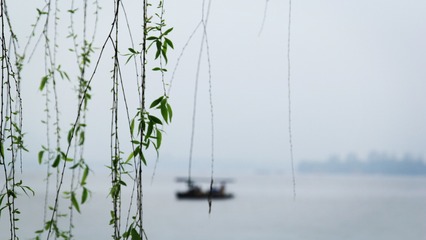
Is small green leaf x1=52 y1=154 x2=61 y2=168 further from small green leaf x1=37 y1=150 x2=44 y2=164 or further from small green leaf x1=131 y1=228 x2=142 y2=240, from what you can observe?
small green leaf x1=131 y1=228 x2=142 y2=240

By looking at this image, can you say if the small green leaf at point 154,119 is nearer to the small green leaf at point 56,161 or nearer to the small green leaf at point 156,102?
the small green leaf at point 156,102

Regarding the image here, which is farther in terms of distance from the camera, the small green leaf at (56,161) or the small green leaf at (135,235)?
the small green leaf at (56,161)

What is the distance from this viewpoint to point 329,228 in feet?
97.3

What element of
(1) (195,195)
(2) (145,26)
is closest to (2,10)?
(2) (145,26)

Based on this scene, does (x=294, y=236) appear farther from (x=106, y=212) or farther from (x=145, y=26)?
(x=145, y=26)

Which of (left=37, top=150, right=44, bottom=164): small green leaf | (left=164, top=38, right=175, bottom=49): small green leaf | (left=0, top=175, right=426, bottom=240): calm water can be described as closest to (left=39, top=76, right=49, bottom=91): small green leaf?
(left=37, top=150, right=44, bottom=164): small green leaf

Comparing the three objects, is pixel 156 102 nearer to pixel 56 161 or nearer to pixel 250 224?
pixel 56 161

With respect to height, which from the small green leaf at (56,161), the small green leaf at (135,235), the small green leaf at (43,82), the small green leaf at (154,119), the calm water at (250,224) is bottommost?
the calm water at (250,224)

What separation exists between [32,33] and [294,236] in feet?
80.5

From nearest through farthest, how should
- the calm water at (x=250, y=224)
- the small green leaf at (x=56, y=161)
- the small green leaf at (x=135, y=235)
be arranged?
the small green leaf at (x=135, y=235) → the small green leaf at (x=56, y=161) → the calm water at (x=250, y=224)

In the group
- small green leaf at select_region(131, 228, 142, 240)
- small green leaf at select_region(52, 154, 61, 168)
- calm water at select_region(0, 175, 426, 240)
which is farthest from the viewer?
calm water at select_region(0, 175, 426, 240)

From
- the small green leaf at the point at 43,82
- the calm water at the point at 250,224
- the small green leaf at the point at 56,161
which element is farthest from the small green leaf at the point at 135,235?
the calm water at the point at 250,224

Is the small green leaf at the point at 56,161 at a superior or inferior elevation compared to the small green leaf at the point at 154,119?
inferior

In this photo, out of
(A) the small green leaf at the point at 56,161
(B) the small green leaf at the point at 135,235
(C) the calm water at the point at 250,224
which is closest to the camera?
(B) the small green leaf at the point at 135,235
